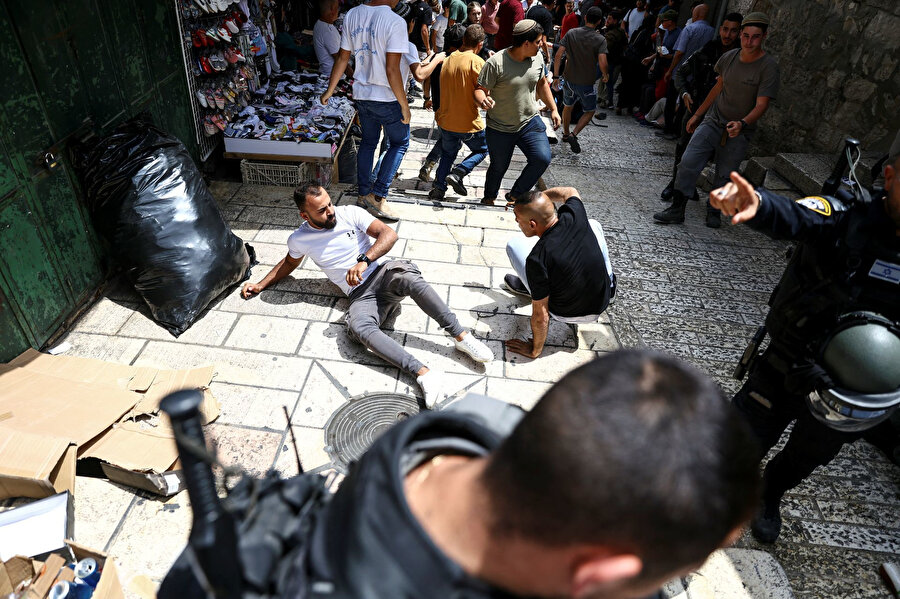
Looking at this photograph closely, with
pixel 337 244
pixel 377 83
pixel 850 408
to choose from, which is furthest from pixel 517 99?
pixel 850 408

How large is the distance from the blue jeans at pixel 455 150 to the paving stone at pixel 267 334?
281 centimetres

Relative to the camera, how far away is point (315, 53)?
Result: 26.7ft

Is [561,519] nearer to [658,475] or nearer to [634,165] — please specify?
[658,475]

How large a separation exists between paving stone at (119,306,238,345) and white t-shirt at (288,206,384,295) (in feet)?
2.43

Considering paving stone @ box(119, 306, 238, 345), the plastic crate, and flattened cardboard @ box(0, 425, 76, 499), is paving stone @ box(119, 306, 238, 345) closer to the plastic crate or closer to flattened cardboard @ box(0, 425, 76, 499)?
flattened cardboard @ box(0, 425, 76, 499)

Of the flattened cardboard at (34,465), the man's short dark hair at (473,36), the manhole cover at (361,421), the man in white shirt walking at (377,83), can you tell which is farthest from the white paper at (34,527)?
the man's short dark hair at (473,36)

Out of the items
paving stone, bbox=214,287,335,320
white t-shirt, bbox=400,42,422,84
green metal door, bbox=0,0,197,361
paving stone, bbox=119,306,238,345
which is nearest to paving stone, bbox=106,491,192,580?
paving stone, bbox=119,306,238,345

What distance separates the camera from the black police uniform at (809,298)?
2322 mm

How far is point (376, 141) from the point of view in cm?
572

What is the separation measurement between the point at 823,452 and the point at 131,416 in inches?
143

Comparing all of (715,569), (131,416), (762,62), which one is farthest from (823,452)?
(762,62)

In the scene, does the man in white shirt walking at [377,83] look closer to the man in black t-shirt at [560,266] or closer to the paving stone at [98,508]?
the man in black t-shirt at [560,266]

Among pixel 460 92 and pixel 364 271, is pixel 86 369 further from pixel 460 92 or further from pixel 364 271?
pixel 460 92

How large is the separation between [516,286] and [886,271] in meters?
2.71
